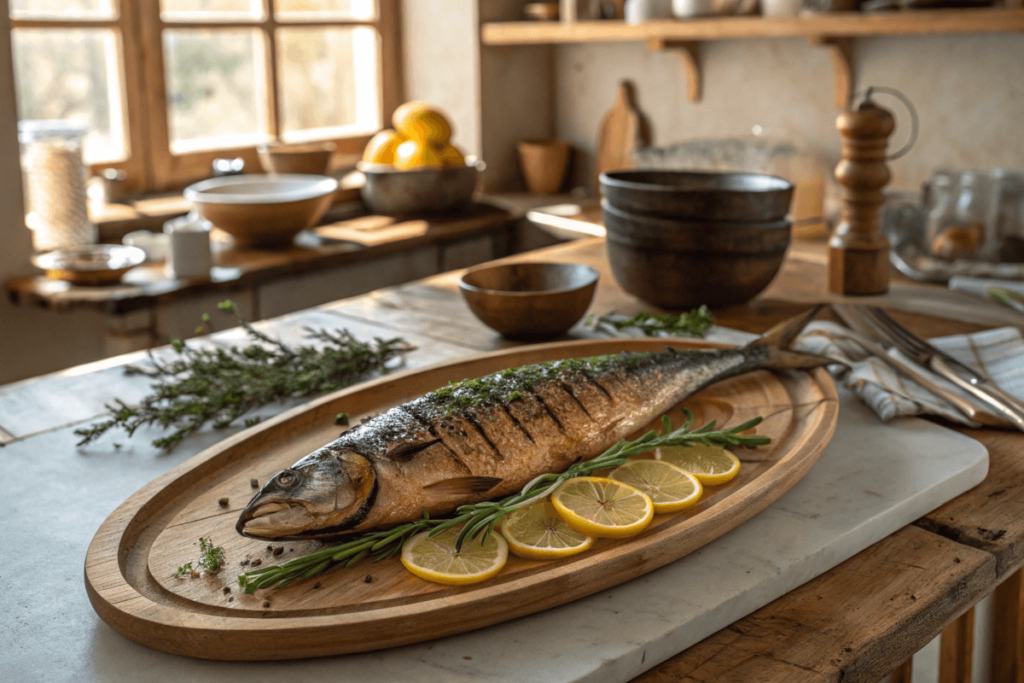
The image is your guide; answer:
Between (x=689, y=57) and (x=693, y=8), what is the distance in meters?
0.41

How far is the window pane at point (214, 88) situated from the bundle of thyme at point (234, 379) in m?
1.85

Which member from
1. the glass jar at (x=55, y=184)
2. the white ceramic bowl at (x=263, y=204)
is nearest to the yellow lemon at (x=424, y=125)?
the white ceramic bowl at (x=263, y=204)

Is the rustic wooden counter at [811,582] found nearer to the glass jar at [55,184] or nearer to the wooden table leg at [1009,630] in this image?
the wooden table leg at [1009,630]

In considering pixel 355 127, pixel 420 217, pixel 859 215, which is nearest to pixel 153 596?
pixel 859 215

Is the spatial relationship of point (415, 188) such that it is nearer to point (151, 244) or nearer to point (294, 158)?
point (294, 158)

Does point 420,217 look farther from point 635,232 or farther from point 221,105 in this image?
point 635,232

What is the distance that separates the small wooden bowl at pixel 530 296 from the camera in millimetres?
1397

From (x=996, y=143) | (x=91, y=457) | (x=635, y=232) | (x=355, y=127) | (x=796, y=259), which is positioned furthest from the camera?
(x=355, y=127)

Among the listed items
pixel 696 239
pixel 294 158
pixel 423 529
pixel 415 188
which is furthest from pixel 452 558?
pixel 294 158

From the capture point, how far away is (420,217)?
2.99 m

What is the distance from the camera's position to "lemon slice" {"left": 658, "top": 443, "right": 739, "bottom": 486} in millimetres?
899

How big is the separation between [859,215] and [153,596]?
4.56ft

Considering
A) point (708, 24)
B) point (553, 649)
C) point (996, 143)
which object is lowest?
point (553, 649)

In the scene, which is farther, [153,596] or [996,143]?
[996,143]
